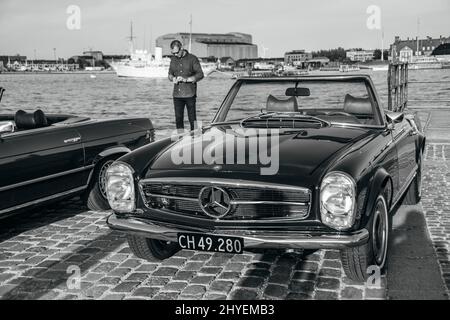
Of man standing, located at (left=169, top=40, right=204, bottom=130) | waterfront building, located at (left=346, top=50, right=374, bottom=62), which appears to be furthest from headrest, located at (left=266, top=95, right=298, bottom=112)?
waterfront building, located at (left=346, top=50, right=374, bottom=62)

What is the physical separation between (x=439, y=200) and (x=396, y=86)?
7.63 metres

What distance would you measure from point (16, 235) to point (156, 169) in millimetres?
2122

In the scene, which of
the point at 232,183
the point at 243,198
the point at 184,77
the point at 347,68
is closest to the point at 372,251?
the point at 243,198

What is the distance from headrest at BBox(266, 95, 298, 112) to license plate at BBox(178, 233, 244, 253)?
1878mm

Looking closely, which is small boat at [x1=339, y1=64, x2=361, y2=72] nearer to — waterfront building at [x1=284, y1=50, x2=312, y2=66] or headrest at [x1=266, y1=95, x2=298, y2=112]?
waterfront building at [x1=284, y1=50, x2=312, y2=66]

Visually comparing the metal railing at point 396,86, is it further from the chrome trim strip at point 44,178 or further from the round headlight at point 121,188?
the round headlight at point 121,188

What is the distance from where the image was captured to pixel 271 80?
5.39 meters

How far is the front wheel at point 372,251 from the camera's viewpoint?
3.66 meters

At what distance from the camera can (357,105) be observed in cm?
493

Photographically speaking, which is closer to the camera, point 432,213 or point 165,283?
point 165,283

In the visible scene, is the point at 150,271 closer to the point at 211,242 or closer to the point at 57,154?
the point at 211,242
